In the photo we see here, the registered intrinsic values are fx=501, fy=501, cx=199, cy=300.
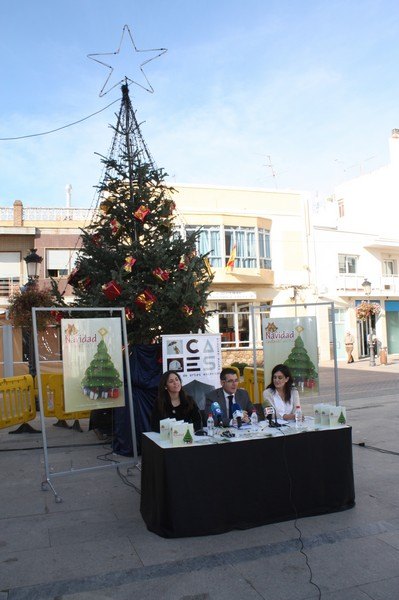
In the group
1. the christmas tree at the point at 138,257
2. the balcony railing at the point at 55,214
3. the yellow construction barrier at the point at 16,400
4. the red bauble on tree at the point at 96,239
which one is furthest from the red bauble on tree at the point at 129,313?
the balcony railing at the point at 55,214

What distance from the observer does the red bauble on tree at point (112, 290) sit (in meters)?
7.37

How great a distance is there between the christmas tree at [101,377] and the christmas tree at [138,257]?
1.12 m

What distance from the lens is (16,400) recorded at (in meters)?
10.3

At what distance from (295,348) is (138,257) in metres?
2.98

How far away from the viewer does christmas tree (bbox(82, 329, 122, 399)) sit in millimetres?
6566

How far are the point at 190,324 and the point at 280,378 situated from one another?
2.25m

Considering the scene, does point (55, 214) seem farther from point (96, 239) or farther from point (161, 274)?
point (161, 274)

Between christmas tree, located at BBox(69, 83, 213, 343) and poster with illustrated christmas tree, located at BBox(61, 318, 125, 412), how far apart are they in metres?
0.92

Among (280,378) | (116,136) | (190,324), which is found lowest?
(280,378)

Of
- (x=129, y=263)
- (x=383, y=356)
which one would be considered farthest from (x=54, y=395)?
(x=383, y=356)

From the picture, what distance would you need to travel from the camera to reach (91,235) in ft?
27.6

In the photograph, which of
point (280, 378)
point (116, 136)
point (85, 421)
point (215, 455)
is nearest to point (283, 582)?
point (215, 455)

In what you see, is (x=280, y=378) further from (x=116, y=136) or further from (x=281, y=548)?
(x=116, y=136)

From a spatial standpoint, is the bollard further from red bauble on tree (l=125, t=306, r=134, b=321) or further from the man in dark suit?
the man in dark suit
